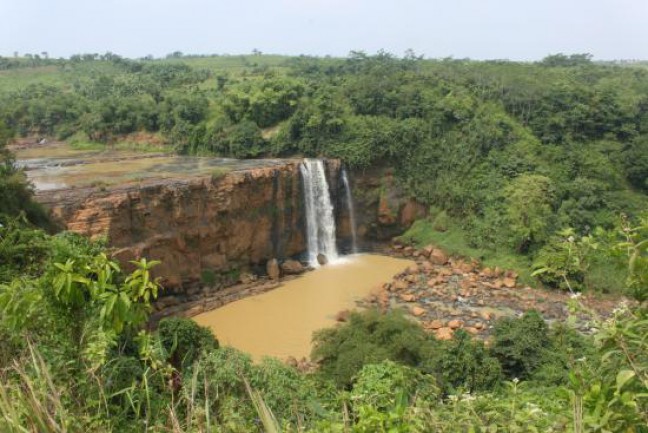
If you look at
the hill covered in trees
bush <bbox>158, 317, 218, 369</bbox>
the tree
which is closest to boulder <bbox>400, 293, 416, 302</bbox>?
the hill covered in trees

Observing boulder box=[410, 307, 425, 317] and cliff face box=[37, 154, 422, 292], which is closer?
cliff face box=[37, 154, 422, 292]

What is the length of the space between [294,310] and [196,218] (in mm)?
4945

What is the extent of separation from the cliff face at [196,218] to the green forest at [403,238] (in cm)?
259

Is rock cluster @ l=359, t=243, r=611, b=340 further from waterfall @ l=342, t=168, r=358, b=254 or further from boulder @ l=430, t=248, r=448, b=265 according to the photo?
waterfall @ l=342, t=168, r=358, b=254

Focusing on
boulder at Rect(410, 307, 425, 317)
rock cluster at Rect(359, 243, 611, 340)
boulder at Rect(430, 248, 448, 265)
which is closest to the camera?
rock cluster at Rect(359, 243, 611, 340)

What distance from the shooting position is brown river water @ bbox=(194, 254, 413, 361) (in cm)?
1536

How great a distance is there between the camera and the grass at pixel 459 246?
21.0 meters

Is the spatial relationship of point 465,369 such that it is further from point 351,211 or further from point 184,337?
point 351,211

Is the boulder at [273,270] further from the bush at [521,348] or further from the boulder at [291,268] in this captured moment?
the bush at [521,348]

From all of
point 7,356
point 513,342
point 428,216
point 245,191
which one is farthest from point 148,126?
point 7,356

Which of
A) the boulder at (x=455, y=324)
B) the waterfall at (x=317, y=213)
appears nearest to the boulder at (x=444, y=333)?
the boulder at (x=455, y=324)

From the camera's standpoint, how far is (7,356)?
3578 mm

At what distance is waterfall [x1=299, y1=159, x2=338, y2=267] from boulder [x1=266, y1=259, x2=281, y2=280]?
7.49 feet

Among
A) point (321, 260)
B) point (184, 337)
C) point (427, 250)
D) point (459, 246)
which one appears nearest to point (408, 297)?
point (427, 250)
